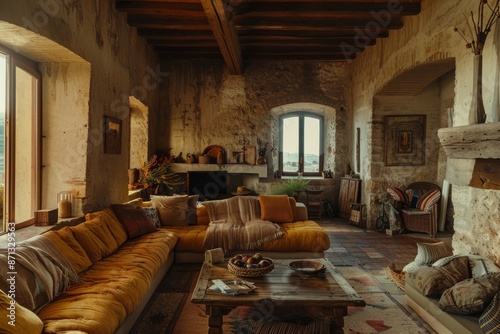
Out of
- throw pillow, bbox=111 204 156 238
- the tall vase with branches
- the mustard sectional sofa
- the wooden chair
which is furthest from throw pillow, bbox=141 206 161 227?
the wooden chair

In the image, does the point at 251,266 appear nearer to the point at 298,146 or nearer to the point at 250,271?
the point at 250,271

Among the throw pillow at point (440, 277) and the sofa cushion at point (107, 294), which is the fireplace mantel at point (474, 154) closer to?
the throw pillow at point (440, 277)

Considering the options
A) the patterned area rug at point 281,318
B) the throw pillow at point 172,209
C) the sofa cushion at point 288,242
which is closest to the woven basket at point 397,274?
the patterned area rug at point 281,318

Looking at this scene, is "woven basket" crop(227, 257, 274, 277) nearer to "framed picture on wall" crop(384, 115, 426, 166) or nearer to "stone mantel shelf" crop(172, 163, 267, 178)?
"framed picture on wall" crop(384, 115, 426, 166)

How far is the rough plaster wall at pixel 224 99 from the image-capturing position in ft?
26.5

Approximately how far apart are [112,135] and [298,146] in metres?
5.11

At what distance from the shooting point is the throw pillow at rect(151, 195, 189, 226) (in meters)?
4.75

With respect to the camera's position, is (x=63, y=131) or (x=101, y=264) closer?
(x=101, y=264)

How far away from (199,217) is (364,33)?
424 cm

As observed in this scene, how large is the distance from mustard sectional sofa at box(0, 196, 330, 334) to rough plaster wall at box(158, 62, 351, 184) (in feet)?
12.0

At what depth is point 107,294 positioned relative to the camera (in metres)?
2.37

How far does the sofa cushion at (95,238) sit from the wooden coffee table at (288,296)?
1.09 metres

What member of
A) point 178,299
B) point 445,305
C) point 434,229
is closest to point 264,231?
point 178,299

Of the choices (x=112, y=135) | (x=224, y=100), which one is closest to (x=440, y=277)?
(x=112, y=135)
